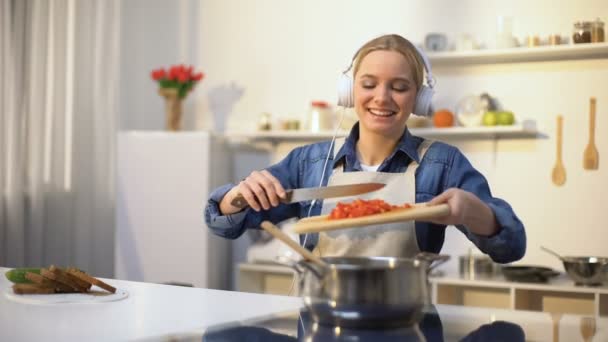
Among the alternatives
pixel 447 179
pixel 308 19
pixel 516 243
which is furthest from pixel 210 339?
pixel 308 19

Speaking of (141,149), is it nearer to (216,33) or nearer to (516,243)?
(216,33)

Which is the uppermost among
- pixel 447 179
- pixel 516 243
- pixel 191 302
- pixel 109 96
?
pixel 109 96

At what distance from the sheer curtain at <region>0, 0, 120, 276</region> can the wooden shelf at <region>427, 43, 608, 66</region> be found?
202 cm

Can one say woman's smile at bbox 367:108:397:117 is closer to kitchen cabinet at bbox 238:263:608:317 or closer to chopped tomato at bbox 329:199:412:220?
chopped tomato at bbox 329:199:412:220

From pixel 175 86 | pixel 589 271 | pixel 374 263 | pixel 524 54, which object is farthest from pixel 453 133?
pixel 374 263

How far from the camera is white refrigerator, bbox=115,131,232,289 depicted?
4.33m

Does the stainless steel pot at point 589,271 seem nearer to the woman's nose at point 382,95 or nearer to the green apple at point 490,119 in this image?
the green apple at point 490,119

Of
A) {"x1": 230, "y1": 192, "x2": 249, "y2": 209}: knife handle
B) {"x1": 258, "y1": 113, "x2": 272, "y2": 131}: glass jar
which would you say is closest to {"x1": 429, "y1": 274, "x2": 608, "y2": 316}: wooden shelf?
{"x1": 258, "y1": 113, "x2": 272, "y2": 131}: glass jar

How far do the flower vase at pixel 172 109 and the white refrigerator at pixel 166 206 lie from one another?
152 millimetres

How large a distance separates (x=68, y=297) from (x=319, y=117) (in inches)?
115

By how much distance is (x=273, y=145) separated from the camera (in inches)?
185

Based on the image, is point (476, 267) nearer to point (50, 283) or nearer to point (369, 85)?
point (369, 85)

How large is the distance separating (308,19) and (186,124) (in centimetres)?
104

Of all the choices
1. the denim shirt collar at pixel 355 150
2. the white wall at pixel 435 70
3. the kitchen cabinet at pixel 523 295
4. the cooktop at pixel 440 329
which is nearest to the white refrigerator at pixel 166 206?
the white wall at pixel 435 70
